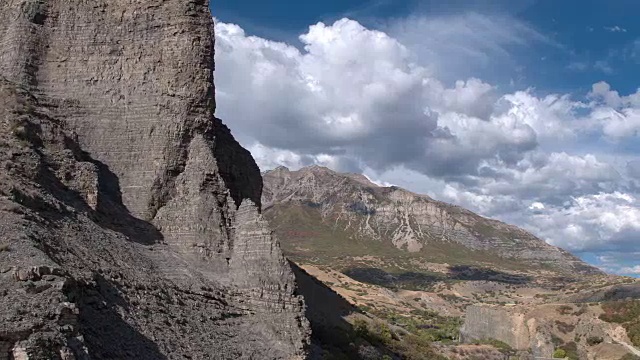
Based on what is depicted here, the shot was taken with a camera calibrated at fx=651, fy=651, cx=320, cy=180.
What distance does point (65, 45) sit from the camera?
965 inches

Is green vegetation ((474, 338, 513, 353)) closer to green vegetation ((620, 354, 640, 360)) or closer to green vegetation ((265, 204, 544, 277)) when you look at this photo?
green vegetation ((620, 354, 640, 360))

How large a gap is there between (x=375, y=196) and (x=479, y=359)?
455ft

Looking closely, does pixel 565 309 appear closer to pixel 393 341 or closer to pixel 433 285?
pixel 393 341

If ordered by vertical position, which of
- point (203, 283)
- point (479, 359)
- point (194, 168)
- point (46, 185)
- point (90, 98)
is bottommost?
point (479, 359)

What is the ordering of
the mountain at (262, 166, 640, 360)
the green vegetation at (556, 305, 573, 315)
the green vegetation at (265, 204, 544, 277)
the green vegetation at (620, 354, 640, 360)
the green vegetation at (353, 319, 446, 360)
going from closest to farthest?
the green vegetation at (353, 319, 446, 360)
the green vegetation at (620, 354, 640, 360)
the mountain at (262, 166, 640, 360)
the green vegetation at (556, 305, 573, 315)
the green vegetation at (265, 204, 544, 277)

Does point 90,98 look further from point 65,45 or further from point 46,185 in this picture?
point 46,185

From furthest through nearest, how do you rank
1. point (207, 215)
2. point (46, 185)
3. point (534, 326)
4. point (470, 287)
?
point (470, 287) → point (534, 326) → point (207, 215) → point (46, 185)

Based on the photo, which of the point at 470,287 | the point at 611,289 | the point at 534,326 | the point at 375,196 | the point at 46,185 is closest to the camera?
the point at 46,185

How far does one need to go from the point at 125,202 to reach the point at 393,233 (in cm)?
14720

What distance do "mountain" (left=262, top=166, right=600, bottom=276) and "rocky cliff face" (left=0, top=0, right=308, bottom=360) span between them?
10549cm

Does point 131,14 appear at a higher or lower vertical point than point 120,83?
higher

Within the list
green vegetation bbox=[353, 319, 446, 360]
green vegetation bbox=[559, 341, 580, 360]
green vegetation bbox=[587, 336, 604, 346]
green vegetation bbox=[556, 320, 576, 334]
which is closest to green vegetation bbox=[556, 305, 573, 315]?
green vegetation bbox=[556, 320, 576, 334]

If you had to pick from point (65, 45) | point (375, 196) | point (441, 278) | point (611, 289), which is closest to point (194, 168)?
point (65, 45)

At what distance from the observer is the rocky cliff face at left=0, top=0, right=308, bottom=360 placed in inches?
541
